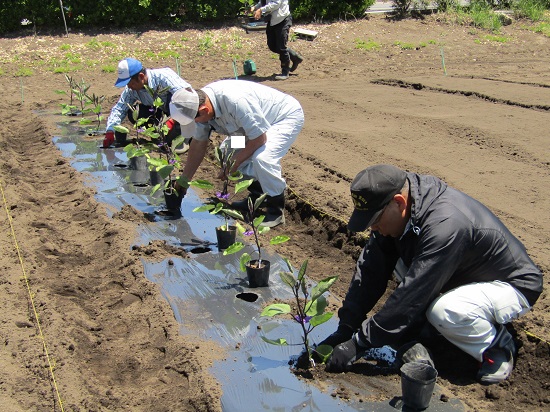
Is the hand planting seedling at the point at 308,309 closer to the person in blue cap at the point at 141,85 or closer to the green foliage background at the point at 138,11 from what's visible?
the person in blue cap at the point at 141,85

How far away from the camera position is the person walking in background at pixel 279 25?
1106 cm

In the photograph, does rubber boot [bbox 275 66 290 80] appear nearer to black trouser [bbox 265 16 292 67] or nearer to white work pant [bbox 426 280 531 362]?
black trouser [bbox 265 16 292 67]

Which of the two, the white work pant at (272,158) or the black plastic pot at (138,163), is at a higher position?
the white work pant at (272,158)

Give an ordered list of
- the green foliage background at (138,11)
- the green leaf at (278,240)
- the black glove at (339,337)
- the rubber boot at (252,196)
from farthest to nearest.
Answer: the green foliage background at (138,11)
the rubber boot at (252,196)
the green leaf at (278,240)
the black glove at (339,337)

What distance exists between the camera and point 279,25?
37.6 ft

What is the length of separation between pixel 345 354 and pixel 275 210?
7.90 feet

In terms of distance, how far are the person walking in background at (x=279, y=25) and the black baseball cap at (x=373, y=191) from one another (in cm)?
828

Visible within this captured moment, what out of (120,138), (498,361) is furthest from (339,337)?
(120,138)

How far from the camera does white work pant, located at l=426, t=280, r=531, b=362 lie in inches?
127

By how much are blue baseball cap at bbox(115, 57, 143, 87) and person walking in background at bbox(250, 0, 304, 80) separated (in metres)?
4.74

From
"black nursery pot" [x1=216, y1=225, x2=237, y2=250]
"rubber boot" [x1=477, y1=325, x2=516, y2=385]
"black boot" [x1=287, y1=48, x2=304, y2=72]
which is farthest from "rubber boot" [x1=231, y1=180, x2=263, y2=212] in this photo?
"black boot" [x1=287, y1=48, x2=304, y2=72]

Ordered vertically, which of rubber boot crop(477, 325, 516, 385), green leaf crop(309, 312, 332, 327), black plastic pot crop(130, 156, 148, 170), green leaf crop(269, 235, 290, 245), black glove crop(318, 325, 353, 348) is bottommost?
rubber boot crop(477, 325, 516, 385)

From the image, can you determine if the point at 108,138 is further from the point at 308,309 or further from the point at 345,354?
the point at 345,354

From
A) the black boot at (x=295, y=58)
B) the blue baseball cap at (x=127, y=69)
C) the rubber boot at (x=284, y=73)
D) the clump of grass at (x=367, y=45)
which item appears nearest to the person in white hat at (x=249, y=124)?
the blue baseball cap at (x=127, y=69)
